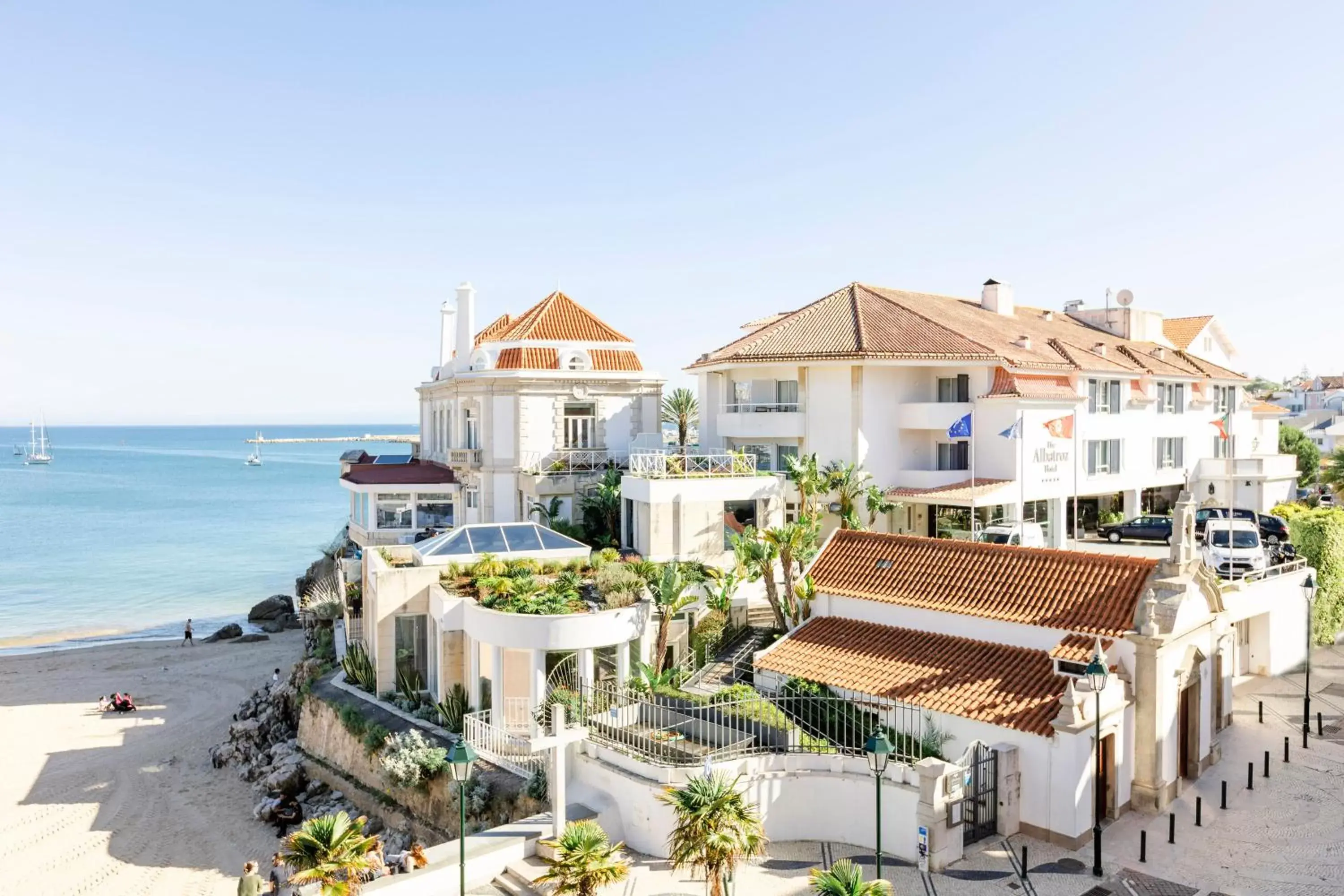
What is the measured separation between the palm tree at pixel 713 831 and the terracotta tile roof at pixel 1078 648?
820cm

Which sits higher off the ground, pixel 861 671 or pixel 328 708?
pixel 861 671

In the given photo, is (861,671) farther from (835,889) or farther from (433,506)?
(433,506)

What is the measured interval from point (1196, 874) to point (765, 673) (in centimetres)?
1000

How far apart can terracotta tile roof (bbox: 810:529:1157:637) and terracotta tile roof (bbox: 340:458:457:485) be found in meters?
19.7

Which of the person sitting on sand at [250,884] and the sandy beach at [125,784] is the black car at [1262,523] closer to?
the person sitting on sand at [250,884]

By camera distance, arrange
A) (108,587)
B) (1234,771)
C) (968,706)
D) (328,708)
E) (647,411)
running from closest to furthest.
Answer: (968,706), (1234,771), (328,708), (647,411), (108,587)

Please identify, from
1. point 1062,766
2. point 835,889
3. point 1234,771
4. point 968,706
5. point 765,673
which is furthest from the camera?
point 765,673

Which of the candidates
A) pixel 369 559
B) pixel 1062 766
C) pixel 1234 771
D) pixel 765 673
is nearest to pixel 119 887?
pixel 369 559

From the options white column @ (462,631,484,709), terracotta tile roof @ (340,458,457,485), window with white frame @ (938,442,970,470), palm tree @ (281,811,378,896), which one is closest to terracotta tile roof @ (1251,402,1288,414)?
window with white frame @ (938,442,970,470)

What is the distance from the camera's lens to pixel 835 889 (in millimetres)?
12797

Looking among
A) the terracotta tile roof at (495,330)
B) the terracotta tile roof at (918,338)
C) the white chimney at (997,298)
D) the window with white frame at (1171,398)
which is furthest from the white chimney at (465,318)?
the window with white frame at (1171,398)

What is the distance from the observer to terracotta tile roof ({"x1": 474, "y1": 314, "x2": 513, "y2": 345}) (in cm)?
4103

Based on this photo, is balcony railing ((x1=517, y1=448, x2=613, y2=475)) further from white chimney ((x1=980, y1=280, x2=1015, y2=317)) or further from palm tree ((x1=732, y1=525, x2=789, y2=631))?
white chimney ((x1=980, y1=280, x2=1015, y2=317))

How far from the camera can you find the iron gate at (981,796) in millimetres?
17469
